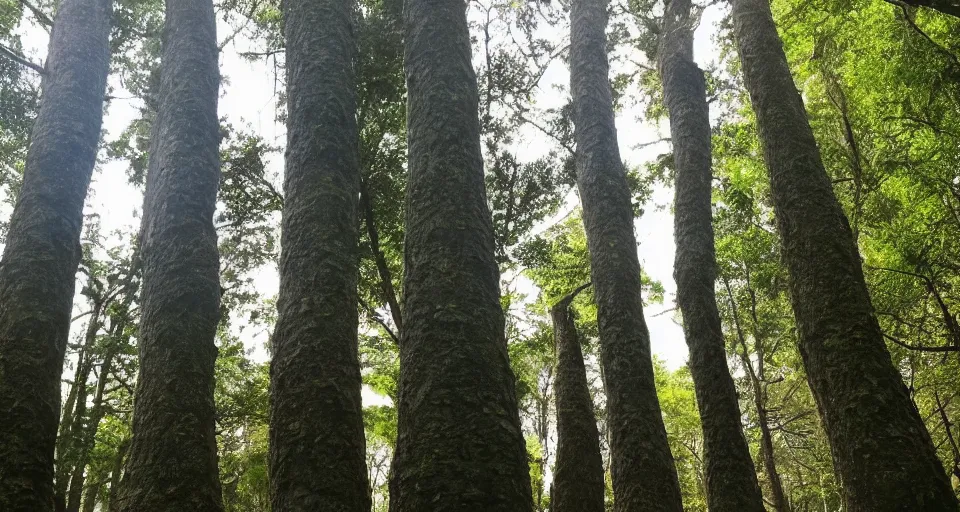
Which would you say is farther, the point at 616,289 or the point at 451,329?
the point at 616,289

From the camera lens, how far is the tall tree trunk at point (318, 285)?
12.4 feet

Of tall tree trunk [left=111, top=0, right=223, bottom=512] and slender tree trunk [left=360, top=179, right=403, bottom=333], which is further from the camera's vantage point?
slender tree trunk [left=360, top=179, right=403, bottom=333]

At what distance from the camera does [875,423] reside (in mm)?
3639

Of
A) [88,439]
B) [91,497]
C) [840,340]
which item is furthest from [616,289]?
[91,497]

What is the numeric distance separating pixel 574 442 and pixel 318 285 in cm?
753

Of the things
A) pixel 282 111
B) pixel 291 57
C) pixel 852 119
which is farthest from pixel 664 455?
pixel 282 111

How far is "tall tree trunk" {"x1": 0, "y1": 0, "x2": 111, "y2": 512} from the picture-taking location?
4582 mm

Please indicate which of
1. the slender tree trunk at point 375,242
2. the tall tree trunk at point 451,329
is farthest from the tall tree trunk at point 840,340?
the slender tree trunk at point 375,242

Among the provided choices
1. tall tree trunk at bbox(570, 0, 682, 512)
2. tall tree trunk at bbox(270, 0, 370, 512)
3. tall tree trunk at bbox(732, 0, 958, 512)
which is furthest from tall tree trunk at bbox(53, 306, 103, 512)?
tall tree trunk at bbox(732, 0, 958, 512)

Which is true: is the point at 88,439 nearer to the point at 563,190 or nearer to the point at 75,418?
the point at 75,418

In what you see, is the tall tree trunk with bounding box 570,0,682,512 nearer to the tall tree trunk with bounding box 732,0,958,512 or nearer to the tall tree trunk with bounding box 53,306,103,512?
the tall tree trunk with bounding box 732,0,958,512

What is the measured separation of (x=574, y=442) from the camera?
10.7 meters

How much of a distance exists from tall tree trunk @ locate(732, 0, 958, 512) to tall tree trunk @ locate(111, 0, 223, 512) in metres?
4.23

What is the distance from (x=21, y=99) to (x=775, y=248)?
17.4m
